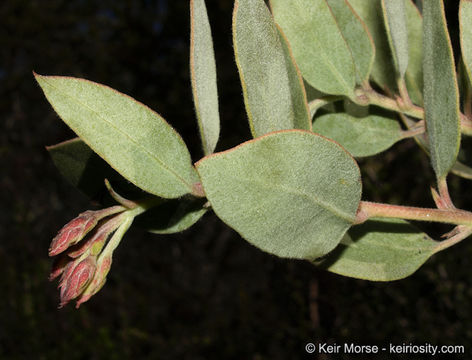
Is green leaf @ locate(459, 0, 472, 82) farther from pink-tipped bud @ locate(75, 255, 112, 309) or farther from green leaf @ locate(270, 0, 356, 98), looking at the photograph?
pink-tipped bud @ locate(75, 255, 112, 309)

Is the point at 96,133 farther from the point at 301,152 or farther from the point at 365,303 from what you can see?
the point at 365,303

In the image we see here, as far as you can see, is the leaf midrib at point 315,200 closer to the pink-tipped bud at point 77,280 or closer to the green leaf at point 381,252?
the green leaf at point 381,252

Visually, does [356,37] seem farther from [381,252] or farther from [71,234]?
[71,234]

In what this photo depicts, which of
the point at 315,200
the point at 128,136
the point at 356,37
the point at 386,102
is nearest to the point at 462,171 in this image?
the point at 386,102

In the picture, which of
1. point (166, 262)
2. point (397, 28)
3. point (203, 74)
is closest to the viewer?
point (203, 74)

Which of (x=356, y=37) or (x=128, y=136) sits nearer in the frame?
(x=128, y=136)

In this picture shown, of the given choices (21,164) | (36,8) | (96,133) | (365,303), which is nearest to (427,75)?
(96,133)

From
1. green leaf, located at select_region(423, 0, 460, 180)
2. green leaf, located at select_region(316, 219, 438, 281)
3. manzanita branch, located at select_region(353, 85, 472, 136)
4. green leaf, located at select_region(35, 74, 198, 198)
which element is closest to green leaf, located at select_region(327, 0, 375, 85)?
manzanita branch, located at select_region(353, 85, 472, 136)
